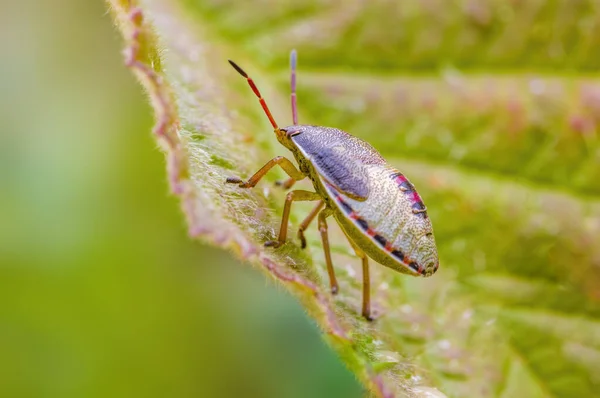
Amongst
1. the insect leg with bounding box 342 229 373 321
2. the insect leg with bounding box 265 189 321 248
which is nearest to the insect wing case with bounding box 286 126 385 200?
the insect leg with bounding box 265 189 321 248

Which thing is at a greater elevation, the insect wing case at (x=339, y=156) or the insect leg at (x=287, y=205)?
the insect wing case at (x=339, y=156)

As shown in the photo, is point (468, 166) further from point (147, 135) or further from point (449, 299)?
point (147, 135)

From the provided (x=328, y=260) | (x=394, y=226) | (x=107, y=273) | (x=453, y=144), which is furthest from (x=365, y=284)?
(x=107, y=273)

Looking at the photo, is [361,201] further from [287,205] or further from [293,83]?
[293,83]

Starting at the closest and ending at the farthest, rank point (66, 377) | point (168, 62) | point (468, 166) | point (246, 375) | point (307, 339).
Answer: point (168, 62) < point (468, 166) < point (66, 377) < point (246, 375) < point (307, 339)

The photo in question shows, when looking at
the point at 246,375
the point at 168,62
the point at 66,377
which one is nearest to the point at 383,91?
→ the point at 168,62

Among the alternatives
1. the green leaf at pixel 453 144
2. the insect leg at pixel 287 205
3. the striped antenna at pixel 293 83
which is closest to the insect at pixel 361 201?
the insect leg at pixel 287 205

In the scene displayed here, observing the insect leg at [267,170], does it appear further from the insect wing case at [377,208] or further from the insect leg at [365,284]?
the insect leg at [365,284]
